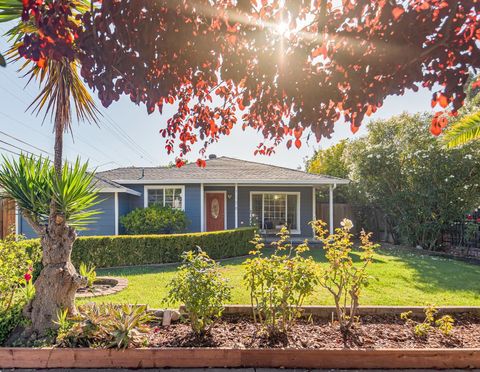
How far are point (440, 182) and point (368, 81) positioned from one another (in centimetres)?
1043

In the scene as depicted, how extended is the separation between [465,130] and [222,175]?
8851 millimetres

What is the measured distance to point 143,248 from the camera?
830cm

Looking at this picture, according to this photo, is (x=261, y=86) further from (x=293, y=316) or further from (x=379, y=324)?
(x=379, y=324)

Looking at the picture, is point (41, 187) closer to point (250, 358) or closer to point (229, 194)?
point (250, 358)

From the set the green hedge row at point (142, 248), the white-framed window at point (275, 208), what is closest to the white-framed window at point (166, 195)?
the white-framed window at point (275, 208)

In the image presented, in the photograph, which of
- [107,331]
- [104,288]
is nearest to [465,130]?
[107,331]

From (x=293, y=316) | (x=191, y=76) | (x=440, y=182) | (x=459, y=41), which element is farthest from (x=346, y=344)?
(x=440, y=182)

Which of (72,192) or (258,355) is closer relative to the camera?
(258,355)

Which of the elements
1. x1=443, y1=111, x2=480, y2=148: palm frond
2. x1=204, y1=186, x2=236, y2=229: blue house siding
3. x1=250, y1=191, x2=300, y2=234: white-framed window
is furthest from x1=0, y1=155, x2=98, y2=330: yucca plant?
x1=250, y1=191, x2=300, y2=234: white-framed window

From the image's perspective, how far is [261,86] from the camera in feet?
8.48

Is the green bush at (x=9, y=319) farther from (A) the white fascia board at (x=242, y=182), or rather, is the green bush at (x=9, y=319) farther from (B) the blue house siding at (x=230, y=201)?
(B) the blue house siding at (x=230, y=201)

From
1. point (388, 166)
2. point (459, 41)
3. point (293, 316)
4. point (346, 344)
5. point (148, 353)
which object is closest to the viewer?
point (459, 41)

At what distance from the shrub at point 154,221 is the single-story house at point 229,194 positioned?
938mm

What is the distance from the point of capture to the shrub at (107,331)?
2.85 meters
